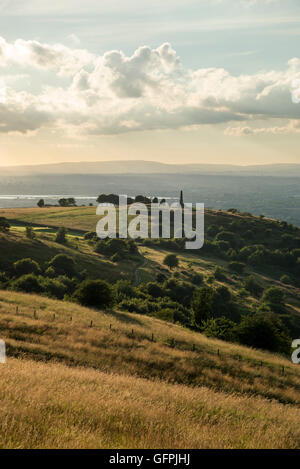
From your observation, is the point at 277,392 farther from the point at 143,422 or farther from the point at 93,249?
the point at 93,249

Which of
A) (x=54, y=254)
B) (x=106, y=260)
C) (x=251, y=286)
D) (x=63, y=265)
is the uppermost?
(x=54, y=254)

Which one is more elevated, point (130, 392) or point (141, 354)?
point (130, 392)

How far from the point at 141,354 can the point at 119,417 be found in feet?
47.9

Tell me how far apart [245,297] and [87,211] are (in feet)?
A: 369

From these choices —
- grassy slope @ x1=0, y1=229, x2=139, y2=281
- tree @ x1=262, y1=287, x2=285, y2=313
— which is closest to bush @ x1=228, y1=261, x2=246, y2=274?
tree @ x1=262, y1=287, x2=285, y2=313

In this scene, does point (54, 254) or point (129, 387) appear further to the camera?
point (54, 254)

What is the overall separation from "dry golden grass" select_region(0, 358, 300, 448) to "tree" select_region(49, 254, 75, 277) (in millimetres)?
A: 68688

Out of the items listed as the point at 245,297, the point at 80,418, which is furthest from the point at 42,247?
the point at 80,418

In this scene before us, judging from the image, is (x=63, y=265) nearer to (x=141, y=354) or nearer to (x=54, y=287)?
(x=54, y=287)

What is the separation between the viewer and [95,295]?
43.2 metres

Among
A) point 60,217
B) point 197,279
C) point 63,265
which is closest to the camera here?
point 63,265

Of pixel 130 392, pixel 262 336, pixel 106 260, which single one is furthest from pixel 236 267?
pixel 130 392
